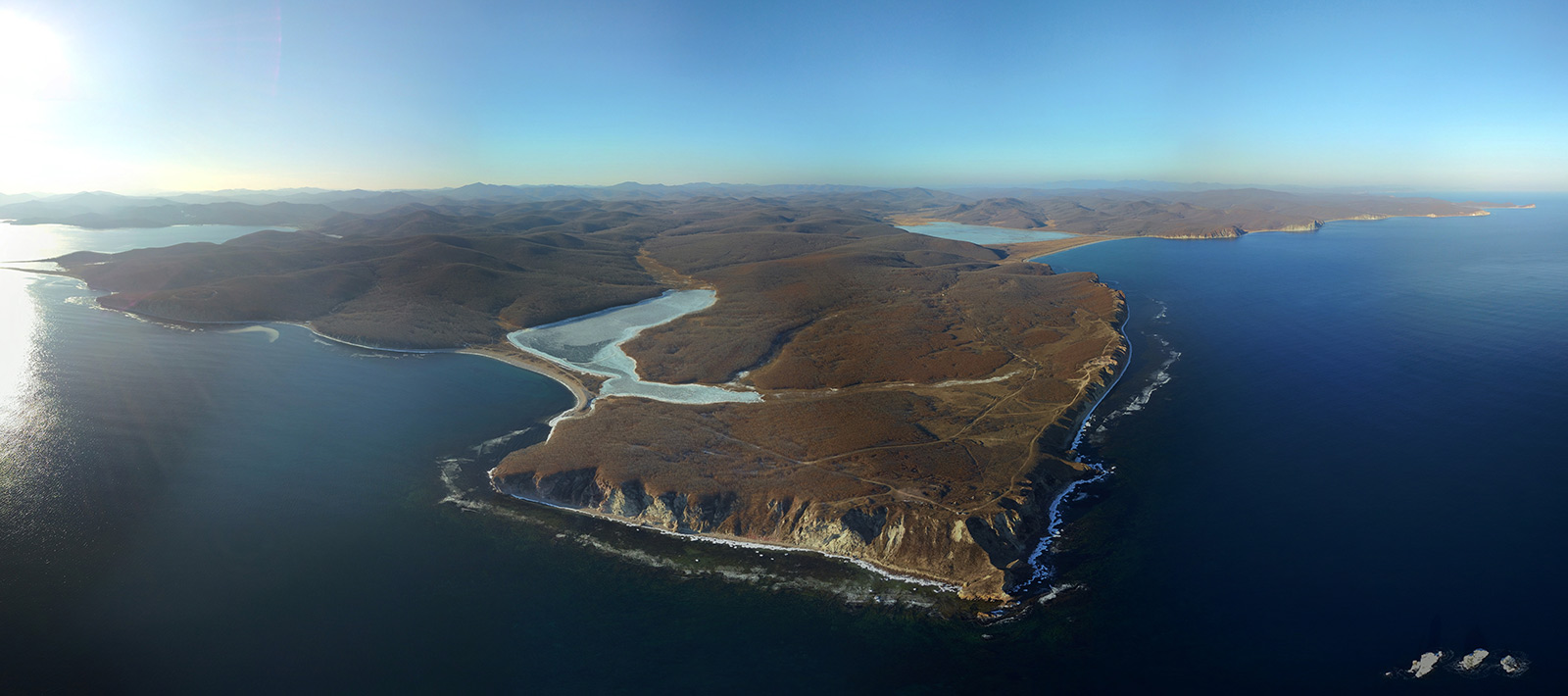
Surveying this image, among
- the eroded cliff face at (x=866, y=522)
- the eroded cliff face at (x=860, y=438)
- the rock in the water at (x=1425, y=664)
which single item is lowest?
the rock in the water at (x=1425, y=664)

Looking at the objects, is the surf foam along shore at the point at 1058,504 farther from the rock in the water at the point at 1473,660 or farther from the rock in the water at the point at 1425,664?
the rock in the water at the point at 1473,660

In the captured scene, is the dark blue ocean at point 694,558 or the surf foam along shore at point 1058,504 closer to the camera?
the dark blue ocean at point 694,558

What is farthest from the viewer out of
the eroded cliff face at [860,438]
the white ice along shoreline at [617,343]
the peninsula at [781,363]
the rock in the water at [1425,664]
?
the white ice along shoreline at [617,343]

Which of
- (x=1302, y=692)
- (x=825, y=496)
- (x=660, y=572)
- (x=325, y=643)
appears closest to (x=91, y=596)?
(x=325, y=643)

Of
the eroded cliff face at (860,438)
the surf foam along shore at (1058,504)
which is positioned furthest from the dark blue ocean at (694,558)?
the eroded cliff face at (860,438)

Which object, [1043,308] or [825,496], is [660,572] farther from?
[1043,308]

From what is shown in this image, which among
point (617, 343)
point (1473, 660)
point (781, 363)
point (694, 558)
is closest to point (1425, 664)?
point (1473, 660)
